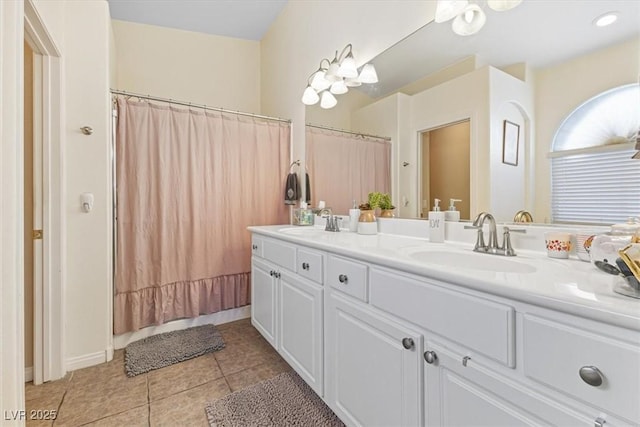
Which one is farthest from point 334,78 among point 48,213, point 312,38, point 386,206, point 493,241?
point 48,213

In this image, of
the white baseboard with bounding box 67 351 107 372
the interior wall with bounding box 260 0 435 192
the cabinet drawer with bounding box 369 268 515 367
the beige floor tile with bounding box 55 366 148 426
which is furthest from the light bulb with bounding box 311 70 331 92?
the white baseboard with bounding box 67 351 107 372

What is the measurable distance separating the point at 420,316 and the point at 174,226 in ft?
6.36

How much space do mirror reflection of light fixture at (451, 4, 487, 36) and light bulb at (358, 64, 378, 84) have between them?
52 cm

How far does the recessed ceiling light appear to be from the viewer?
0.90 metres

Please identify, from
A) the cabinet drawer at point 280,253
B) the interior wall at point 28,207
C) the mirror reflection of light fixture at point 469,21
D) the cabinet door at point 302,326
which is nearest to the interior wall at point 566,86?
the mirror reflection of light fixture at point 469,21

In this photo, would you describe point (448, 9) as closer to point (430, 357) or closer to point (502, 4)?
point (502, 4)

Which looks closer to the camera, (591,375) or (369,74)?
(591,375)

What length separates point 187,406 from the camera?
1.45 m

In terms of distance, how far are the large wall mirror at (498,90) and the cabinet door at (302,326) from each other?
0.71 meters

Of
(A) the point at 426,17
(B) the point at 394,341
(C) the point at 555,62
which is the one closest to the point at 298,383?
(B) the point at 394,341

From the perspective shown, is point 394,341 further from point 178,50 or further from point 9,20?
point 178,50

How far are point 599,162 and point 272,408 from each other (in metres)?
1.68

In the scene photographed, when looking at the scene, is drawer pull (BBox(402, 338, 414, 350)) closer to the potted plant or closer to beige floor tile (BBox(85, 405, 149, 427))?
the potted plant

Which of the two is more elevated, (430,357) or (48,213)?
(48,213)
